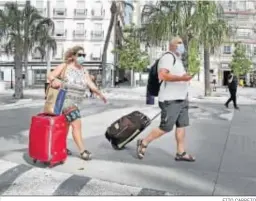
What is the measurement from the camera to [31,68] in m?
53.5

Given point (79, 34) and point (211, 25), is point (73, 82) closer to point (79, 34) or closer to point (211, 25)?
point (211, 25)

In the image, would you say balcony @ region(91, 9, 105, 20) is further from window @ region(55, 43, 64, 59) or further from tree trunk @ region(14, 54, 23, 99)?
tree trunk @ region(14, 54, 23, 99)

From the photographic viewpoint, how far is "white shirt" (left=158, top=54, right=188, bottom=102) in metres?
5.63

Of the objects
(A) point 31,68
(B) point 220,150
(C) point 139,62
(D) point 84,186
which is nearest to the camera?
(D) point 84,186

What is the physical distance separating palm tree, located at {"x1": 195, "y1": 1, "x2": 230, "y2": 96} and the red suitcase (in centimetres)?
1344

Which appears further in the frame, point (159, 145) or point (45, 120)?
point (159, 145)

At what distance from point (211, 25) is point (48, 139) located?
50.0 ft

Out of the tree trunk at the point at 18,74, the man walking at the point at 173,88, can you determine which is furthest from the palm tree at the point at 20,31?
the man walking at the point at 173,88

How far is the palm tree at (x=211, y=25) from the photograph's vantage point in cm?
1817

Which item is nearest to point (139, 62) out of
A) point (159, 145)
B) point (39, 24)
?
point (39, 24)

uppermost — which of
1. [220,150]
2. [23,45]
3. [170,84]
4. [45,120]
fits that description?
[23,45]

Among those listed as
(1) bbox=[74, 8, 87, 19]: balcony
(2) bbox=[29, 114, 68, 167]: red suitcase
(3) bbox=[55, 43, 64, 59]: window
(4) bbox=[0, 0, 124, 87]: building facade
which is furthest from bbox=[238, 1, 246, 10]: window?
(2) bbox=[29, 114, 68, 167]: red suitcase

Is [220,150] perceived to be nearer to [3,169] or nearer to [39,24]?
[3,169]

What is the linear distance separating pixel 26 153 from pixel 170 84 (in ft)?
7.68
